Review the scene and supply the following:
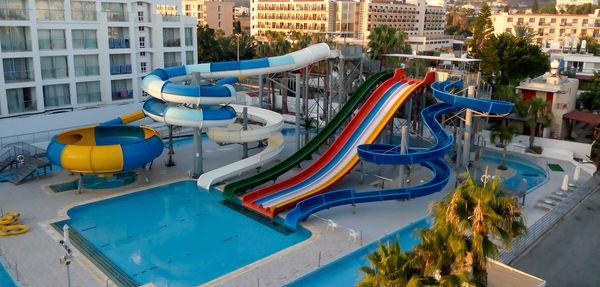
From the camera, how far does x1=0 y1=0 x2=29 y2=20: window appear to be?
117 ft

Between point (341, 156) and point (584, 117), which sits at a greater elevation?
point (584, 117)

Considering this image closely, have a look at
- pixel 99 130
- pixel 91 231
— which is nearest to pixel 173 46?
pixel 99 130

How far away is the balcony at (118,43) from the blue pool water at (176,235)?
18844 mm

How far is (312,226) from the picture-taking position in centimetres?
2291

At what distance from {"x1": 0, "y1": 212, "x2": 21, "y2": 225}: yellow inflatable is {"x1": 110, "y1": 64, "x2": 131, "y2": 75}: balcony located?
2138 cm

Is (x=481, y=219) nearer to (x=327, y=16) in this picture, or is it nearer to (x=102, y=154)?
(x=102, y=154)

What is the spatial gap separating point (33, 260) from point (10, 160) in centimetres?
1307

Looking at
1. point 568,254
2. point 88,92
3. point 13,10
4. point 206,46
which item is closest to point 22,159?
point 88,92

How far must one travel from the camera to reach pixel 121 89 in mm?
43219

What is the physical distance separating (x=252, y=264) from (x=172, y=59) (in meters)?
31.9

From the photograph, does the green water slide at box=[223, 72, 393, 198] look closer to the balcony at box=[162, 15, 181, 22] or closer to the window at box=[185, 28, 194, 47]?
the window at box=[185, 28, 194, 47]

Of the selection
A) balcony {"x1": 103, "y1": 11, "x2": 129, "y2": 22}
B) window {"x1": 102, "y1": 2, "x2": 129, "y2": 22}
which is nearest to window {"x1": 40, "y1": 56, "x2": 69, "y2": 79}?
balcony {"x1": 103, "y1": 11, "x2": 129, "y2": 22}

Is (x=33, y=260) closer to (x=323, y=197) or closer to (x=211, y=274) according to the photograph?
(x=211, y=274)

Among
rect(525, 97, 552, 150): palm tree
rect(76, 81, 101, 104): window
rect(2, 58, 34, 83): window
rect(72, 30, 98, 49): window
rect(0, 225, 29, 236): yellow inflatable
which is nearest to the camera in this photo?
rect(0, 225, 29, 236): yellow inflatable
